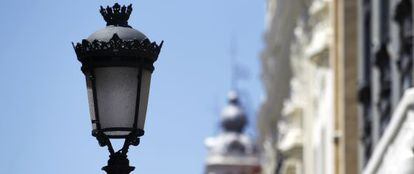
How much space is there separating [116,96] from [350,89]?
24675 millimetres

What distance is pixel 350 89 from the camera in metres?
37.7

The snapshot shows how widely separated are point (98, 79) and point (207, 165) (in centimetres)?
13043

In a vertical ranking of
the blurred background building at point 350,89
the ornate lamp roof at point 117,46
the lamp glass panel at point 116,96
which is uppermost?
the blurred background building at point 350,89

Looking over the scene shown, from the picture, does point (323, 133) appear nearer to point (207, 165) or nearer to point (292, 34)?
point (292, 34)

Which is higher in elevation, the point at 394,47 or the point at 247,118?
the point at 247,118

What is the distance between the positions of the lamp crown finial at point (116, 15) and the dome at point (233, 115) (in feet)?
404

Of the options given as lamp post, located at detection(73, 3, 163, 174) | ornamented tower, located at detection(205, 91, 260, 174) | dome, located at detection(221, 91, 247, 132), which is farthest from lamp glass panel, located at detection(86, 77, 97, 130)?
ornamented tower, located at detection(205, 91, 260, 174)

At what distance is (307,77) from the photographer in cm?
4984

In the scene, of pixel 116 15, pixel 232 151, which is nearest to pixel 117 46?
pixel 116 15

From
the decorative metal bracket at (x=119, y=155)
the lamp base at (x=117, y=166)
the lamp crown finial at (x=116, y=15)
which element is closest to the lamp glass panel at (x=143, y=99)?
the decorative metal bracket at (x=119, y=155)

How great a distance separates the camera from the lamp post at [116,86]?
1327 centimetres

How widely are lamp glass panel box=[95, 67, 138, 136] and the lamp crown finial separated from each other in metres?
0.62

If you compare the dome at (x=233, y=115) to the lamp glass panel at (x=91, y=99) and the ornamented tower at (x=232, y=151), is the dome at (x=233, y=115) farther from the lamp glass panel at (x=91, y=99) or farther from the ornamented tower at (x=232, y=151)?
the lamp glass panel at (x=91, y=99)

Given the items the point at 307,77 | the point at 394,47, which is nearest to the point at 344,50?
the point at 394,47
